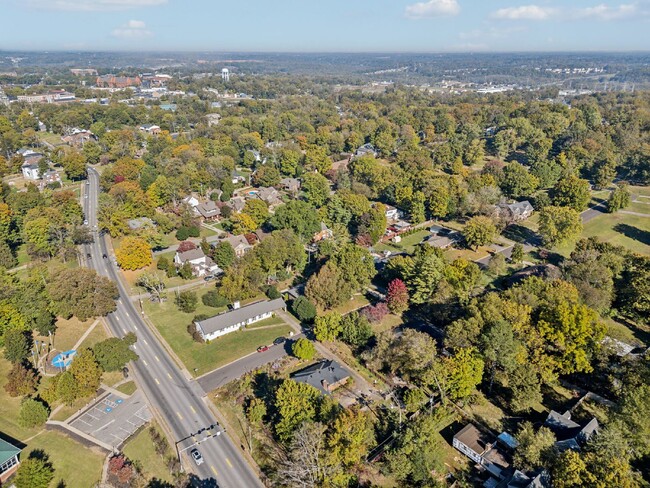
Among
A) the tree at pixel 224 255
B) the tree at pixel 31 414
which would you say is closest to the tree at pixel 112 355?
the tree at pixel 31 414

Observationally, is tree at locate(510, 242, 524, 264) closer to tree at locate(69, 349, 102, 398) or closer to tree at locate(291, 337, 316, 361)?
tree at locate(291, 337, 316, 361)

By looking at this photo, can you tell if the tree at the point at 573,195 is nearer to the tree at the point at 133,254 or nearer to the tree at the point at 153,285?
the tree at the point at 153,285

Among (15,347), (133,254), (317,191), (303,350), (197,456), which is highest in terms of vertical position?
(317,191)

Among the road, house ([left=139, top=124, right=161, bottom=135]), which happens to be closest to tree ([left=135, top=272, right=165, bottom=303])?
the road

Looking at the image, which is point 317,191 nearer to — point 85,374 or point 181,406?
point 181,406

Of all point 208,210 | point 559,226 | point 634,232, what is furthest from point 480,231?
point 208,210

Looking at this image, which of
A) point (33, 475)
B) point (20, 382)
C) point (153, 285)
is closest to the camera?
point (33, 475)

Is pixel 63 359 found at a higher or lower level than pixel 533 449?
lower
